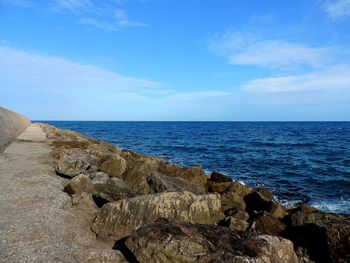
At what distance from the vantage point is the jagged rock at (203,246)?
532cm

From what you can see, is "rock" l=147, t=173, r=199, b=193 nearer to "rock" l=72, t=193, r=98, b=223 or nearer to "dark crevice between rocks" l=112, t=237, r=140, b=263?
"rock" l=72, t=193, r=98, b=223

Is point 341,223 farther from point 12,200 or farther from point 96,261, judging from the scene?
point 12,200

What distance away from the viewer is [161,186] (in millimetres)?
9812

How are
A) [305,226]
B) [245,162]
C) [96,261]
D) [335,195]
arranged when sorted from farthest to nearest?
[245,162]
[335,195]
[305,226]
[96,261]

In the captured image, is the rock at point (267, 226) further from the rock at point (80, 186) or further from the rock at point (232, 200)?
the rock at point (80, 186)

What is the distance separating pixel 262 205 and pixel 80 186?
19.7 feet

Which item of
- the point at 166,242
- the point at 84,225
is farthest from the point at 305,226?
the point at 84,225

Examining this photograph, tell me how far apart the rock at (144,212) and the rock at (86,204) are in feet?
2.94

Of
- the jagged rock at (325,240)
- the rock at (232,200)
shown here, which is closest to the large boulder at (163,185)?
the rock at (232,200)

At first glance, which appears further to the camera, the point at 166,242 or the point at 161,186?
the point at 161,186

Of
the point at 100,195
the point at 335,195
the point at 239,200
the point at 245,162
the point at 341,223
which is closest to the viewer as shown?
the point at 341,223

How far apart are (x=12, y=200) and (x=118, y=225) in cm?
381

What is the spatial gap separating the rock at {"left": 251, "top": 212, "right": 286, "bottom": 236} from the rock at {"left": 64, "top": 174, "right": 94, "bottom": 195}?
468 cm

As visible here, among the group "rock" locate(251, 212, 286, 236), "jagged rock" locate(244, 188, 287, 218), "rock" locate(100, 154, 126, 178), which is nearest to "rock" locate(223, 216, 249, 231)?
"rock" locate(251, 212, 286, 236)
